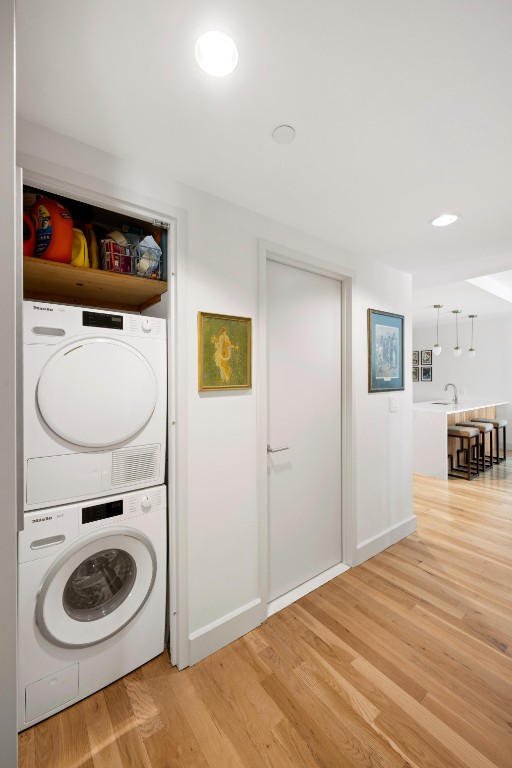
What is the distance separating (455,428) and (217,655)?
418cm

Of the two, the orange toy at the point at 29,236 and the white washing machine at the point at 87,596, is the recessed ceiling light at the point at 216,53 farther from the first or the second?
the white washing machine at the point at 87,596

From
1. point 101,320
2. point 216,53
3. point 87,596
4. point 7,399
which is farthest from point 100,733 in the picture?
point 216,53

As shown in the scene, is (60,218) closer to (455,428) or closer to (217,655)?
(217,655)

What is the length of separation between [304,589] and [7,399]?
2235 millimetres

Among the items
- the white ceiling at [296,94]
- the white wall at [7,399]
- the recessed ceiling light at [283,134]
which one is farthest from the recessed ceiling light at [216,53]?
the white wall at [7,399]

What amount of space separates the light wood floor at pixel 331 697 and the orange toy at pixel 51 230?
6.18 feet

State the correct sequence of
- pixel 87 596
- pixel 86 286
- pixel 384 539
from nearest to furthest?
pixel 87 596, pixel 86 286, pixel 384 539

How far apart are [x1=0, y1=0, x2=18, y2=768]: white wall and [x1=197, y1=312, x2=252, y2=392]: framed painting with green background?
42.8 inches

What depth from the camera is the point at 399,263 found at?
2.75 metres

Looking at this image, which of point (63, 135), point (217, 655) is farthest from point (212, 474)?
point (63, 135)

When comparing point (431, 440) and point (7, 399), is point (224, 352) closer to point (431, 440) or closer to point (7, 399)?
point (7, 399)

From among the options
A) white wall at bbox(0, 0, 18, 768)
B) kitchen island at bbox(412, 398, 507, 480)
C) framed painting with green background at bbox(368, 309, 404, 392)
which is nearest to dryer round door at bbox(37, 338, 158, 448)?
white wall at bbox(0, 0, 18, 768)

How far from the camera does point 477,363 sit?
21.4 feet

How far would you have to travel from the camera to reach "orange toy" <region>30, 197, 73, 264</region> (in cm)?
134
